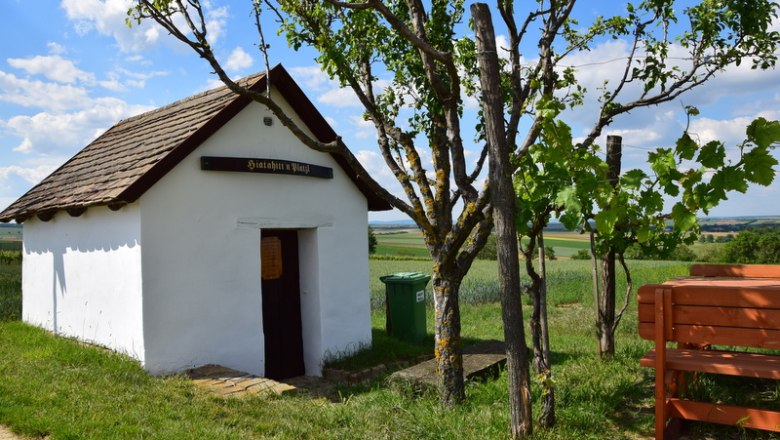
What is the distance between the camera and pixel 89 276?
9031 mm

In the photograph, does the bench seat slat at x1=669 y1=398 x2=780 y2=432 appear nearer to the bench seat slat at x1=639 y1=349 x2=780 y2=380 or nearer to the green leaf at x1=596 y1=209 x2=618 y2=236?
the bench seat slat at x1=639 y1=349 x2=780 y2=380

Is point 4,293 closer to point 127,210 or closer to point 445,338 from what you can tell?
point 127,210

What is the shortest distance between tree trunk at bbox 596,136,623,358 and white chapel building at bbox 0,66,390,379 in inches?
159

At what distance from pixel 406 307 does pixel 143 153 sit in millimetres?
5307

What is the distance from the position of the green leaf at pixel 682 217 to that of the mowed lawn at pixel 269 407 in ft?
5.94

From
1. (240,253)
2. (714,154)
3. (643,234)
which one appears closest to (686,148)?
(714,154)

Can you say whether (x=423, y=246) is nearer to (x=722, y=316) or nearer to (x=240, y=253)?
(x=240, y=253)

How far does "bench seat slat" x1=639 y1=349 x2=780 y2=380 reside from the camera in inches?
185

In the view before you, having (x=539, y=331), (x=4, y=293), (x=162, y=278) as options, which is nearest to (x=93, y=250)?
(x=162, y=278)

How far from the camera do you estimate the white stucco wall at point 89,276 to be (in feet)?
26.1

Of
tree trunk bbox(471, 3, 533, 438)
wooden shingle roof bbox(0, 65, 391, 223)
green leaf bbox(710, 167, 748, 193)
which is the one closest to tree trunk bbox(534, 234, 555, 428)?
tree trunk bbox(471, 3, 533, 438)

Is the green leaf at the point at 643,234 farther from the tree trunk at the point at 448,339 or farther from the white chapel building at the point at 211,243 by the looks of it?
the white chapel building at the point at 211,243

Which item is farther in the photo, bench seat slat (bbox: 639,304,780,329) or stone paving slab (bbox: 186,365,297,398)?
stone paving slab (bbox: 186,365,297,398)

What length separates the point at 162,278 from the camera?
25.9 ft
